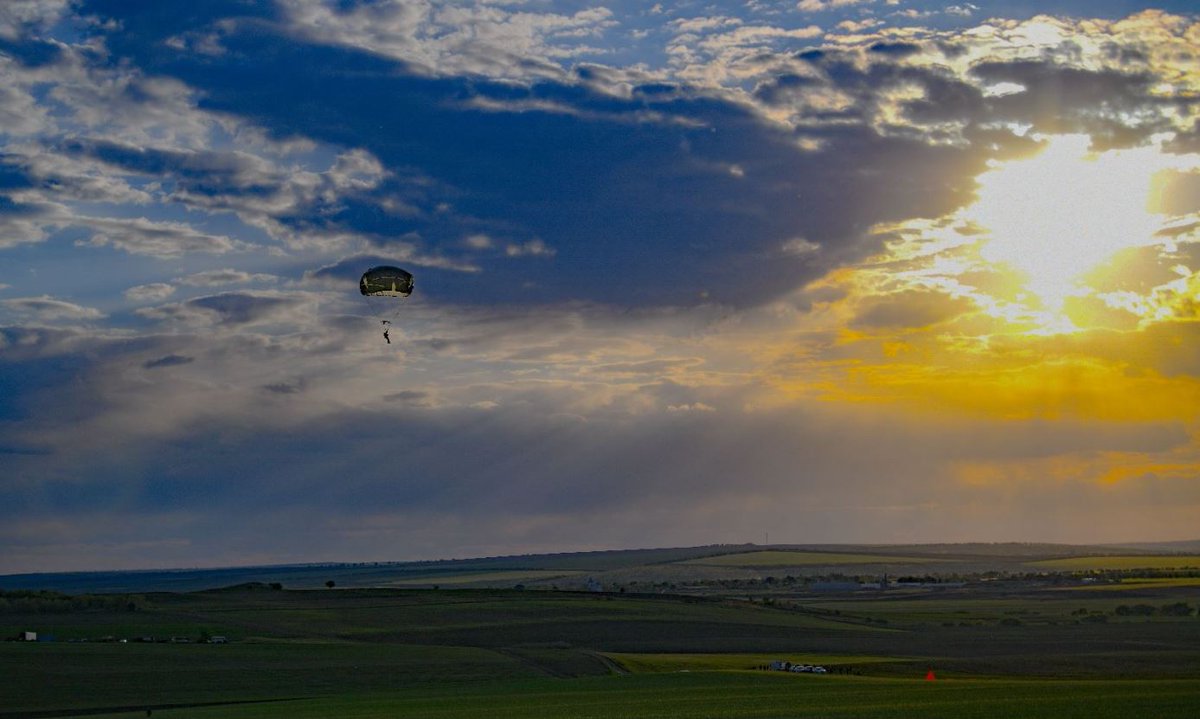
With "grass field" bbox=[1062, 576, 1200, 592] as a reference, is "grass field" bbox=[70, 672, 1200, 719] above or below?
above

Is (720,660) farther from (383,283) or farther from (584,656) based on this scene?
(383,283)

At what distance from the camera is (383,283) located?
2493 inches

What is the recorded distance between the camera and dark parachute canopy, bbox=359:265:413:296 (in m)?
63.3

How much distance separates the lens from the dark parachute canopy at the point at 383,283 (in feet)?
208

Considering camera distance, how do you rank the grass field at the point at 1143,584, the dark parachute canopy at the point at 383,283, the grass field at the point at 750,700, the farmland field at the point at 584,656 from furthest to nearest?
1. the grass field at the point at 1143,584
2. the dark parachute canopy at the point at 383,283
3. the farmland field at the point at 584,656
4. the grass field at the point at 750,700

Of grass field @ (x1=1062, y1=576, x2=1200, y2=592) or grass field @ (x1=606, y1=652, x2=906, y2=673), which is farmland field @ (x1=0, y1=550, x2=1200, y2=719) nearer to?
grass field @ (x1=606, y1=652, x2=906, y2=673)

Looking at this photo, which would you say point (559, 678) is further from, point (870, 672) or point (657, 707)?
point (657, 707)

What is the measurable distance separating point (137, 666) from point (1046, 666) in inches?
1848

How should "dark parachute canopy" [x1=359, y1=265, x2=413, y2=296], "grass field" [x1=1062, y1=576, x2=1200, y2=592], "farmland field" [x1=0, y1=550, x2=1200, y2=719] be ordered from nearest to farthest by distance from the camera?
"farmland field" [x1=0, y1=550, x2=1200, y2=719], "dark parachute canopy" [x1=359, y1=265, x2=413, y2=296], "grass field" [x1=1062, y1=576, x2=1200, y2=592]

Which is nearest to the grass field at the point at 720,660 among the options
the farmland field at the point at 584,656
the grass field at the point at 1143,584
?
the farmland field at the point at 584,656

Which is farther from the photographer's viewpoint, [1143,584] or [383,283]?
[1143,584]

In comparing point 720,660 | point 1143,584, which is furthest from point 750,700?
point 1143,584

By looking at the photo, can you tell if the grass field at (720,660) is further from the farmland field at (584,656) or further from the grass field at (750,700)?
the grass field at (750,700)

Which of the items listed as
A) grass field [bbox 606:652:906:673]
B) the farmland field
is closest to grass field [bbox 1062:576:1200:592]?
the farmland field
